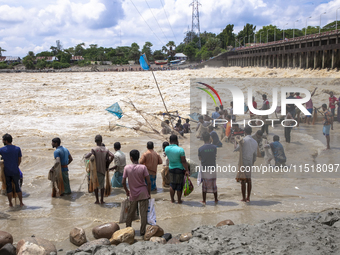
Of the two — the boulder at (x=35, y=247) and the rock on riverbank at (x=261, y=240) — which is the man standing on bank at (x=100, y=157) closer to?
the boulder at (x=35, y=247)

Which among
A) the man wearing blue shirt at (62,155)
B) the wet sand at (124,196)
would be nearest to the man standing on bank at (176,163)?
the wet sand at (124,196)

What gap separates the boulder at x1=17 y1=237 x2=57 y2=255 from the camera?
4.55 m

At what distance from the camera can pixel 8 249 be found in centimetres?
474

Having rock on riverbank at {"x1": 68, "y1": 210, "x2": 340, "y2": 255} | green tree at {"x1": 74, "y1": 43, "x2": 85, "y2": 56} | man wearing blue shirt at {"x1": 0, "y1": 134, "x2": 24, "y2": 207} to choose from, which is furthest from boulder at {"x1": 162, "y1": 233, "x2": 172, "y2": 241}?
green tree at {"x1": 74, "y1": 43, "x2": 85, "y2": 56}

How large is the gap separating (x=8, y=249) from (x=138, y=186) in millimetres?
2038

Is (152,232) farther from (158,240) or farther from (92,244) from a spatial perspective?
(92,244)

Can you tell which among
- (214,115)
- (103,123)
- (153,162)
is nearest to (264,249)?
(153,162)

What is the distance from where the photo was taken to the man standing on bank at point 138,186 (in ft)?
16.9

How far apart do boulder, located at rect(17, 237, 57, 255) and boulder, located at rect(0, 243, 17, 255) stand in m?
0.09

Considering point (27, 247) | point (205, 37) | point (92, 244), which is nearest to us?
point (27, 247)

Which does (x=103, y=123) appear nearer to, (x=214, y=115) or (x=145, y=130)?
(x=145, y=130)

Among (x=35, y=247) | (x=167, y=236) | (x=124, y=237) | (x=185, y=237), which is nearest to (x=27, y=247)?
(x=35, y=247)

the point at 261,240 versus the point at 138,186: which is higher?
the point at 138,186

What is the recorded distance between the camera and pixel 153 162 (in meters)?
6.82
